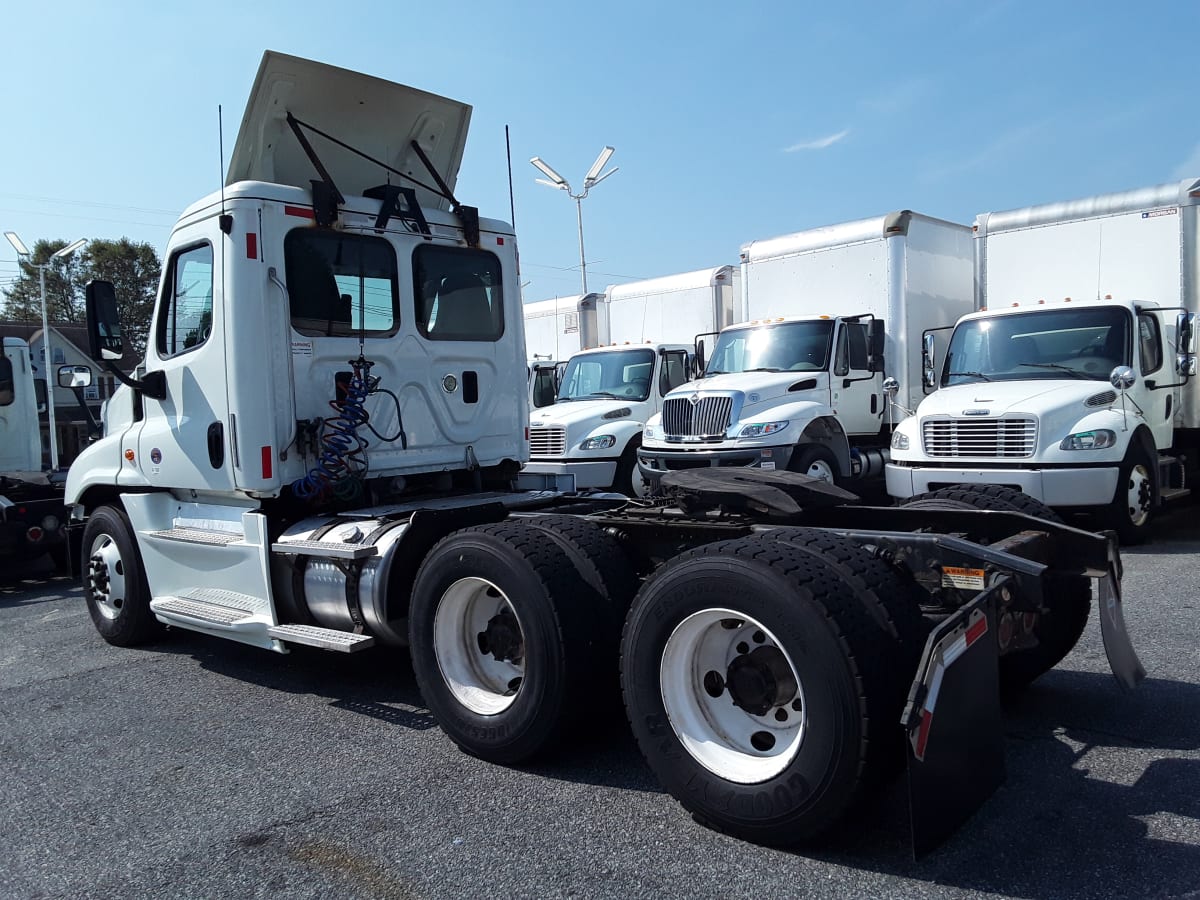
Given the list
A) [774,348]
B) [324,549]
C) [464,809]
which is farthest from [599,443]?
[464,809]

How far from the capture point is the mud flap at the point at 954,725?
301 centimetres

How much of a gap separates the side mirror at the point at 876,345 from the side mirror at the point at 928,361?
68cm

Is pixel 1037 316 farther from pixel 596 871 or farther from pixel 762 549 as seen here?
pixel 596 871

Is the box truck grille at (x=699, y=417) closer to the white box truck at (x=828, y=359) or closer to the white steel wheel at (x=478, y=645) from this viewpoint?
the white box truck at (x=828, y=359)

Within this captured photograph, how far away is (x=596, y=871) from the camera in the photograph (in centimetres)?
332

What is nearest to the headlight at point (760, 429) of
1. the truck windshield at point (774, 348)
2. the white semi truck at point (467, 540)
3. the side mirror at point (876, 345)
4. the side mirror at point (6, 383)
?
the truck windshield at point (774, 348)

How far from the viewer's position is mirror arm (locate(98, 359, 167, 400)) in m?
6.16

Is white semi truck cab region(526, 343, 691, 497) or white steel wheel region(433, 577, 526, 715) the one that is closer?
white steel wheel region(433, 577, 526, 715)

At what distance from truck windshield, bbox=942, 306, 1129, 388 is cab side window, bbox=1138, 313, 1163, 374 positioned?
0.23 metres

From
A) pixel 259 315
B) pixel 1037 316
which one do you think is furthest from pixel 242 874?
pixel 1037 316

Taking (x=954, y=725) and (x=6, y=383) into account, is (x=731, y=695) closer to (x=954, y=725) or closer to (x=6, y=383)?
(x=954, y=725)

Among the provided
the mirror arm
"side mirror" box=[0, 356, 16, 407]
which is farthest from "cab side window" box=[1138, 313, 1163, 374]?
"side mirror" box=[0, 356, 16, 407]

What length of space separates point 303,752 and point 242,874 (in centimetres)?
121

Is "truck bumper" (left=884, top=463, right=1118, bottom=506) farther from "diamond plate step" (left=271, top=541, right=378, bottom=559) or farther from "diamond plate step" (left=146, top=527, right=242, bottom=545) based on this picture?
"diamond plate step" (left=146, top=527, right=242, bottom=545)
